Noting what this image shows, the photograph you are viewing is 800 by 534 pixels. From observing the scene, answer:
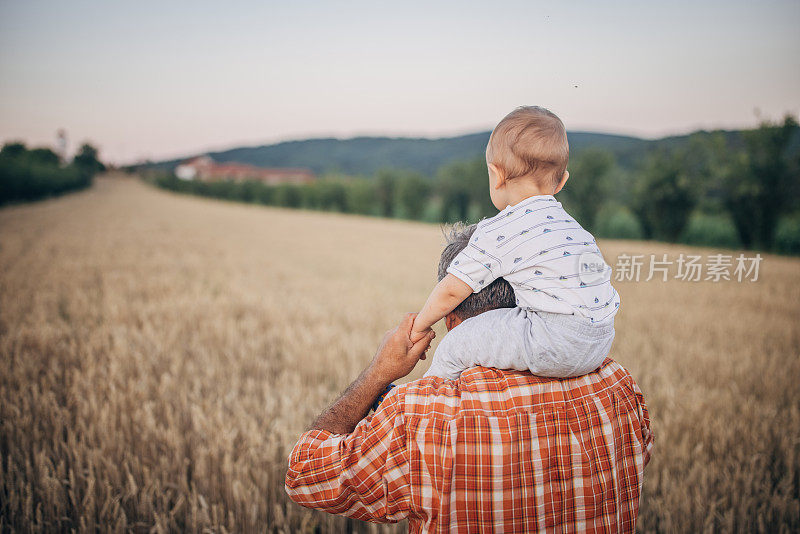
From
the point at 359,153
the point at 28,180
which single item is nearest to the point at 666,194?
the point at 28,180

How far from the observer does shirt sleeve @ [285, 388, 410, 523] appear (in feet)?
3.74

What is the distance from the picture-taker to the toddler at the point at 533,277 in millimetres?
1129

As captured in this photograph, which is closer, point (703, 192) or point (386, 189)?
point (703, 192)

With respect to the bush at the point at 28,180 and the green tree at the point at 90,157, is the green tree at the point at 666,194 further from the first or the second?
the green tree at the point at 90,157

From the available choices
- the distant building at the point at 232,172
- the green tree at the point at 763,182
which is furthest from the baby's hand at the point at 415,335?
the distant building at the point at 232,172

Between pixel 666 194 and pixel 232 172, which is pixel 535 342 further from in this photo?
pixel 232 172

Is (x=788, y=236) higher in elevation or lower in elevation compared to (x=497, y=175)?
lower

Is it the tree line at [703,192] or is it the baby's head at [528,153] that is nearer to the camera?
the baby's head at [528,153]

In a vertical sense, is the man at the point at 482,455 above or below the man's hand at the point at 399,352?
below

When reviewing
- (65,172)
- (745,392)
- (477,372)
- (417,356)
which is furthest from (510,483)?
(65,172)

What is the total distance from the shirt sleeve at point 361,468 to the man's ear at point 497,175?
68cm

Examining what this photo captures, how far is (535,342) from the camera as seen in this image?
110cm

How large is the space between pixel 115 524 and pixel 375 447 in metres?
1.76

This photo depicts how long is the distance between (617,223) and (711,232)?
651cm
